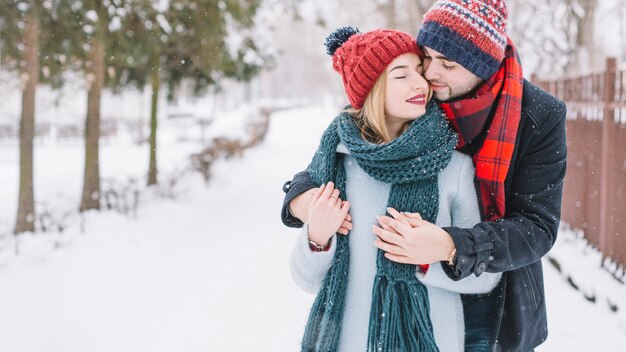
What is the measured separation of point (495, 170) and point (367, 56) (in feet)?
1.76

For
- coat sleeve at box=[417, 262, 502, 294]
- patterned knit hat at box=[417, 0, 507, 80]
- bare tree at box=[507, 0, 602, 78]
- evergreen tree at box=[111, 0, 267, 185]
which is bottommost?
coat sleeve at box=[417, 262, 502, 294]

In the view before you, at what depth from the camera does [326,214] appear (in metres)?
1.56

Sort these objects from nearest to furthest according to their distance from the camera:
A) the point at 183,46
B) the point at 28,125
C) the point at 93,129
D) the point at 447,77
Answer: the point at 447,77
the point at 28,125
the point at 93,129
the point at 183,46

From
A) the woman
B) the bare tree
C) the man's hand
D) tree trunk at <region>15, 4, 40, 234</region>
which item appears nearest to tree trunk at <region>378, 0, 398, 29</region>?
the bare tree

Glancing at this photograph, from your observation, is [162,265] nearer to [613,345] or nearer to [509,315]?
[613,345]

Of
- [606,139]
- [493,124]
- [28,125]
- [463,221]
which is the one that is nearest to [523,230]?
[463,221]

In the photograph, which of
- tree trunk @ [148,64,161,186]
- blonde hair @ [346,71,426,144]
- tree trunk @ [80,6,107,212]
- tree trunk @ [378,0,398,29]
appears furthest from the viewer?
tree trunk @ [378,0,398,29]

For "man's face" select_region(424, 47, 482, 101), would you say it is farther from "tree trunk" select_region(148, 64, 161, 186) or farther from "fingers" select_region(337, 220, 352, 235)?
"tree trunk" select_region(148, 64, 161, 186)

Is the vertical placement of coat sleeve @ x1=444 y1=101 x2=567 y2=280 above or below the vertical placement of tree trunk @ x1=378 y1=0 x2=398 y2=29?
below

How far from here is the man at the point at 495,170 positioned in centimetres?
147

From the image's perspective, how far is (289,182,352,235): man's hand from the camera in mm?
1635

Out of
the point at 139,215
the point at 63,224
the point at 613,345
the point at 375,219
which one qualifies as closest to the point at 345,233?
the point at 375,219

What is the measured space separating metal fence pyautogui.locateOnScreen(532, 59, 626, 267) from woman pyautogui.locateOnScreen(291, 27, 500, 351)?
12.8ft

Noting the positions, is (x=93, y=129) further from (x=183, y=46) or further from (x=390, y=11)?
(x=390, y=11)
